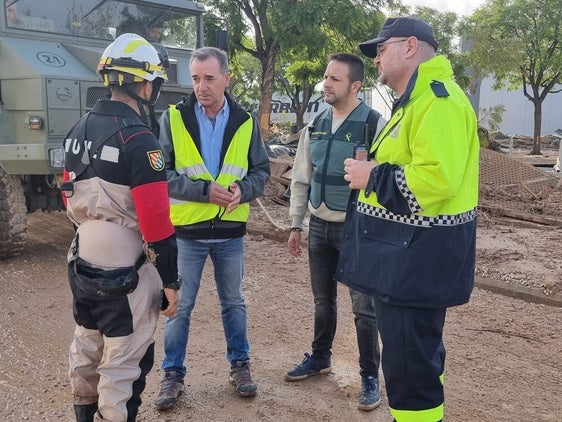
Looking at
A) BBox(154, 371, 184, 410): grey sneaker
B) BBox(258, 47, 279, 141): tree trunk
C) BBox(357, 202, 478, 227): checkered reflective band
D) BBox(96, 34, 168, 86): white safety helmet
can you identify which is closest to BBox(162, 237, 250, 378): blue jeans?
BBox(154, 371, 184, 410): grey sneaker

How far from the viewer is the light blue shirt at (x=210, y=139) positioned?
339 cm

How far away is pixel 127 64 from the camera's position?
2.51 m

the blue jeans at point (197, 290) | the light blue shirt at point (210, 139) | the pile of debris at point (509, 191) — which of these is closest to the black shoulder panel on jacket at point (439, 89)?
the light blue shirt at point (210, 139)

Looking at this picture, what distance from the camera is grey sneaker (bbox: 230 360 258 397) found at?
3.45 metres

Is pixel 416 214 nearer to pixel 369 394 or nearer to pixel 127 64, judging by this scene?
pixel 127 64

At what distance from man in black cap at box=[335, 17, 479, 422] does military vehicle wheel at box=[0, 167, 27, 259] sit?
4816mm

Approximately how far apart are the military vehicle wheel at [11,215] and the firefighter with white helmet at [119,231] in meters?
4.01

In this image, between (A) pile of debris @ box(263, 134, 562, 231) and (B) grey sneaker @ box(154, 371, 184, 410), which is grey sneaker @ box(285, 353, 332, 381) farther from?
(A) pile of debris @ box(263, 134, 562, 231)

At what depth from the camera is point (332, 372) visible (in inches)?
151

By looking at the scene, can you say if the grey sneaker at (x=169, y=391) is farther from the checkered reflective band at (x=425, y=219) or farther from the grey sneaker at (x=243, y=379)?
the checkered reflective band at (x=425, y=219)

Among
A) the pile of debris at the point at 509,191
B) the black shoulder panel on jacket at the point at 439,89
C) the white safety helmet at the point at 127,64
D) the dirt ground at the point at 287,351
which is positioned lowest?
the dirt ground at the point at 287,351

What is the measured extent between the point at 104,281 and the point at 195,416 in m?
1.20

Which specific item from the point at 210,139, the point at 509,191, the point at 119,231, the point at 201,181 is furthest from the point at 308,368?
the point at 509,191

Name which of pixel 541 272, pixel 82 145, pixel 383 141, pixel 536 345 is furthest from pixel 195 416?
pixel 541 272
